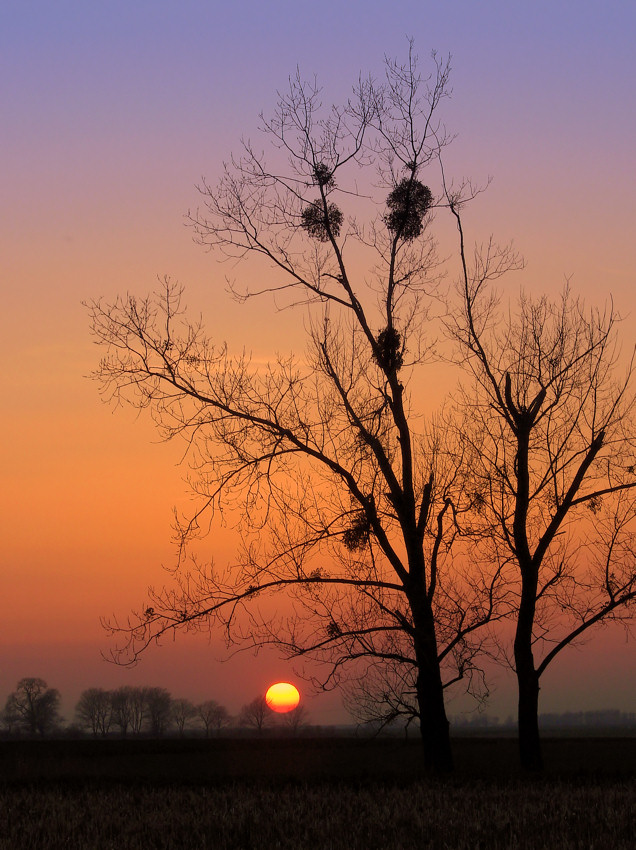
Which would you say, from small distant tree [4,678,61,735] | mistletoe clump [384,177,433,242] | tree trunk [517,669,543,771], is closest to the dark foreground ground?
tree trunk [517,669,543,771]

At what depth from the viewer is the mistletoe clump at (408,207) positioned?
2066 centimetres

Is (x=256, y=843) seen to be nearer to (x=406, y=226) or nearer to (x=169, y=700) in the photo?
(x=406, y=226)

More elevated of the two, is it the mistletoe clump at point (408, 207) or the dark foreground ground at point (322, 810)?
the mistletoe clump at point (408, 207)

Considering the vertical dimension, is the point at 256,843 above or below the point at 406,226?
below

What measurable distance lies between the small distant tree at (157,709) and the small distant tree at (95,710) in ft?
16.4

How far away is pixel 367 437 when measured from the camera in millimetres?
19562

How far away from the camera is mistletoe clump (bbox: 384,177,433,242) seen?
20663 mm

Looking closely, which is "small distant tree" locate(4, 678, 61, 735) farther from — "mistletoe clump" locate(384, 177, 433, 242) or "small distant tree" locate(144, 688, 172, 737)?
"mistletoe clump" locate(384, 177, 433, 242)

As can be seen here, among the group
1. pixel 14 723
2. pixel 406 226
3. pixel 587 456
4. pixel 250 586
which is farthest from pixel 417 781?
pixel 14 723

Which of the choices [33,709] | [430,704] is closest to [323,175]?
[430,704]

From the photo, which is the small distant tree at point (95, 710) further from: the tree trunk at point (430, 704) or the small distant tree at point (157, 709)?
the tree trunk at point (430, 704)

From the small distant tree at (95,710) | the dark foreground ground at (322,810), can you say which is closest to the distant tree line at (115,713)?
the small distant tree at (95,710)

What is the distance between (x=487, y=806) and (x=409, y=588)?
591 centimetres

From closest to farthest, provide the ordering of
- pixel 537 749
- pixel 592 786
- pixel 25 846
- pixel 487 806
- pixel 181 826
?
pixel 25 846, pixel 181 826, pixel 487 806, pixel 592 786, pixel 537 749
